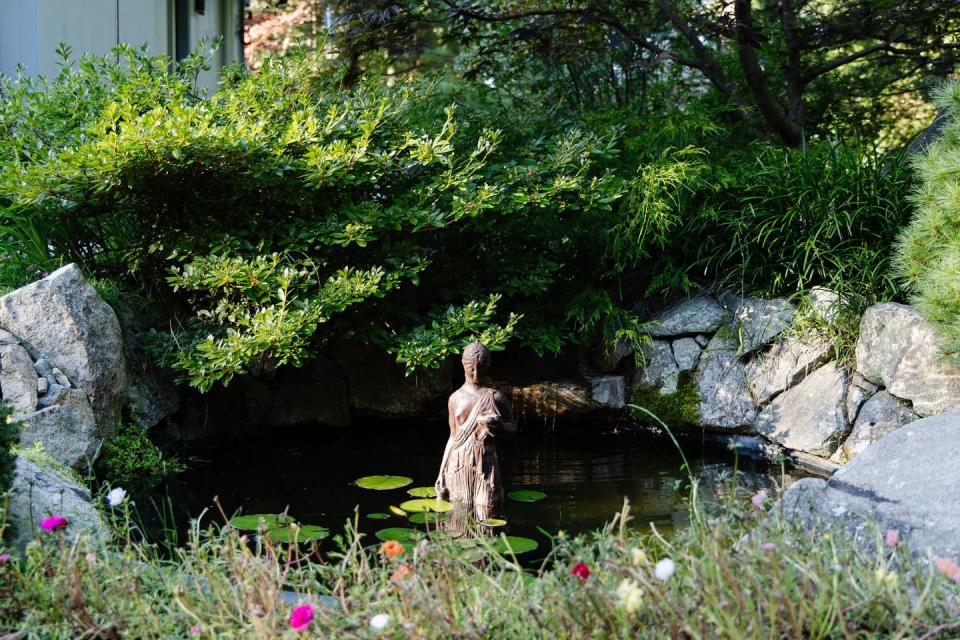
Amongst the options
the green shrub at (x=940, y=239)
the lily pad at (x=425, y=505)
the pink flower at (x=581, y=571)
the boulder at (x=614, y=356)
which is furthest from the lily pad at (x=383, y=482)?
the green shrub at (x=940, y=239)

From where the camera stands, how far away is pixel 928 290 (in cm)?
598

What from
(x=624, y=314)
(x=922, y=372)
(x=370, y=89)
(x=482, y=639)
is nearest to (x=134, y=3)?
(x=370, y=89)

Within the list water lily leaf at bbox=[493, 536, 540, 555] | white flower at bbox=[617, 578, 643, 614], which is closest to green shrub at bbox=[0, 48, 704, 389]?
water lily leaf at bbox=[493, 536, 540, 555]

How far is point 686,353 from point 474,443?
325cm

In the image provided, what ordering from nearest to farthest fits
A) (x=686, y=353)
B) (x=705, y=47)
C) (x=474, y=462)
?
(x=474, y=462), (x=686, y=353), (x=705, y=47)

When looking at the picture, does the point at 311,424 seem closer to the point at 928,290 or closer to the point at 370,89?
the point at 370,89

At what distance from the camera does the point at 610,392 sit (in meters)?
8.14

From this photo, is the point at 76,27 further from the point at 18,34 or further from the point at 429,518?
the point at 429,518

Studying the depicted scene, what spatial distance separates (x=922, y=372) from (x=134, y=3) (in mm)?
9730

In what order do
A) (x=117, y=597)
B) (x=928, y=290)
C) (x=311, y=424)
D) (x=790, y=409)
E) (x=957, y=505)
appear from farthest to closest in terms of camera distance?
(x=311, y=424), (x=790, y=409), (x=928, y=290), (x=957, y=505), (x=117, y=597)

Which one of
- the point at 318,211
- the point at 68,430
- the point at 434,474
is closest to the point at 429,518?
the point at 434,474

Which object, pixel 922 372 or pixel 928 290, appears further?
pixel 922 372

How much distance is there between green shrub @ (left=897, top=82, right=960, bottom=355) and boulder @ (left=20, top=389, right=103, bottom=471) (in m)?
5.46

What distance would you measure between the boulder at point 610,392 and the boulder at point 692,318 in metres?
0.52
